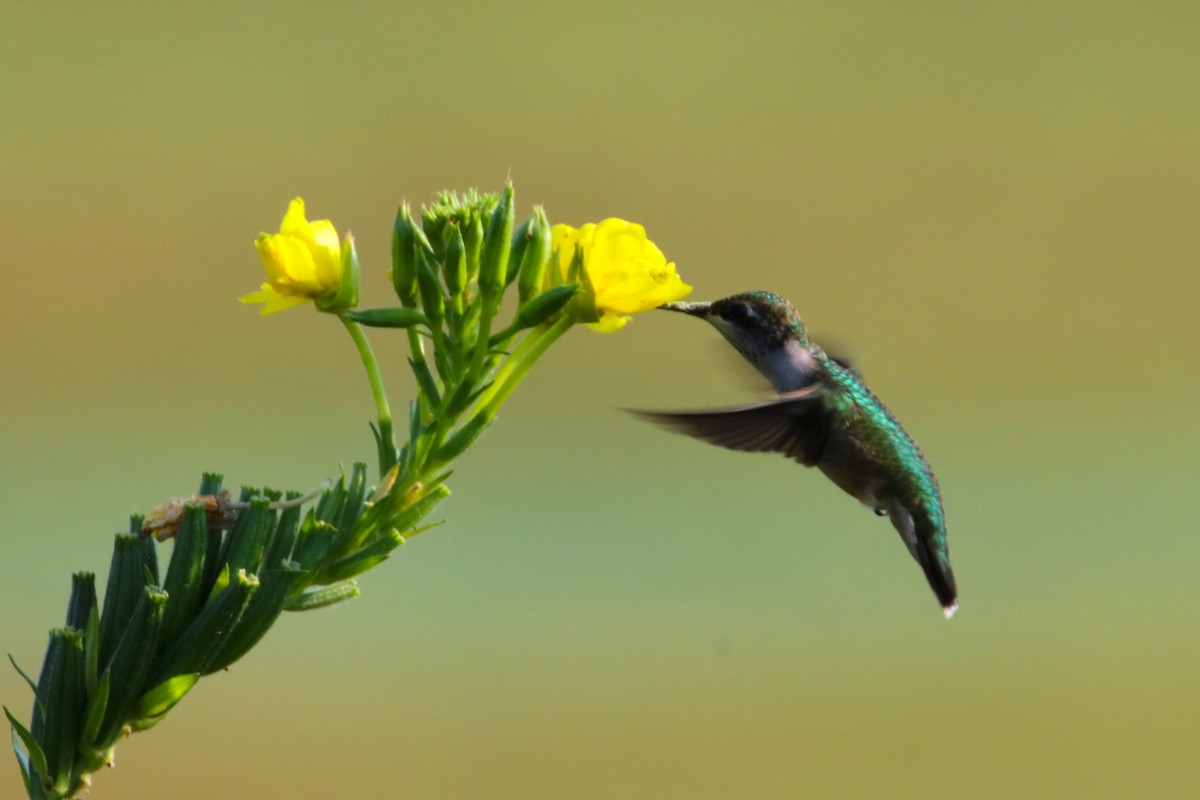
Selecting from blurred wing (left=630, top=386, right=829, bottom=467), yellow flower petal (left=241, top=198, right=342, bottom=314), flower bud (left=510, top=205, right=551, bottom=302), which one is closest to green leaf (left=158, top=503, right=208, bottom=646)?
yellow flower petal (left=241, top=198, right=342, bottom=314)

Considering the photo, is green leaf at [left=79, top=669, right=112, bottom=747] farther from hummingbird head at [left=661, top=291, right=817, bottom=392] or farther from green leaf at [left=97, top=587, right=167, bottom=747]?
hummingbird head at [left=661, top=291, right=817, bottom=392]

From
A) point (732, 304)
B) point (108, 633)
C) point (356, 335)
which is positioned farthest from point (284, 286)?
point (732, 304)

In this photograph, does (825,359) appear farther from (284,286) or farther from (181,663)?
(181,663)

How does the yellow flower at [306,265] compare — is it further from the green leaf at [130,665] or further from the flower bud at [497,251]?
the green leaf at [130,665]

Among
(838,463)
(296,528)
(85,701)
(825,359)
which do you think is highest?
(825,359)

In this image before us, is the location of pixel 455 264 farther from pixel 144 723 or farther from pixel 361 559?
pixel 144 723
